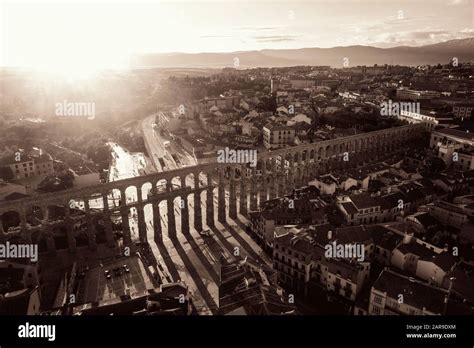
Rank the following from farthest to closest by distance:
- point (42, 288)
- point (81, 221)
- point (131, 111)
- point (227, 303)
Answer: point (131, 111)
point (81, 221)
point (42, 288)
point (227, 303)

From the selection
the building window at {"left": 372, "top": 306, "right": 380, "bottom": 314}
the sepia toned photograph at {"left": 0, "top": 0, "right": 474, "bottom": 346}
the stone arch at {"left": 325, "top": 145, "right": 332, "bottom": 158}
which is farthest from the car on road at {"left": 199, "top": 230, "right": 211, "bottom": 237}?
the stone arch at {"left": 325, "top": 145, "right": 332, "bottom": 158}

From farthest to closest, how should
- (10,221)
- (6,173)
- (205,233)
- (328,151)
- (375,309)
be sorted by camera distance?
(328,151), (6,173), (205,233), (10,221), (375,309)

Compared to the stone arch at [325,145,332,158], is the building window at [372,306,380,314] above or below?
below

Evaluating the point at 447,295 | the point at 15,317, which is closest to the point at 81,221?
the point at 447,295

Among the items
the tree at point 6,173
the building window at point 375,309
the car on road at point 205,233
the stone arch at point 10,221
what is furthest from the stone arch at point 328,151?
the tree at point 6,173

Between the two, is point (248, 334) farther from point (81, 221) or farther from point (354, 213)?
point (81, 221)

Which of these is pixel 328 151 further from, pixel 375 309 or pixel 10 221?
pixel 10 221

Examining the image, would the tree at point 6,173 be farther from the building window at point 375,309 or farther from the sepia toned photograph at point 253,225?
the building window at point 375,309

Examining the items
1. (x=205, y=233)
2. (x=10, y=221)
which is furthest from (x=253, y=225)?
(x=10, y=221)

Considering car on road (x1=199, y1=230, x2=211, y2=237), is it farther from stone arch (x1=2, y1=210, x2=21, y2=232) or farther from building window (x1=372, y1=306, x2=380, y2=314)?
building window (x1=372, y1=306, x2=380, y2=314)

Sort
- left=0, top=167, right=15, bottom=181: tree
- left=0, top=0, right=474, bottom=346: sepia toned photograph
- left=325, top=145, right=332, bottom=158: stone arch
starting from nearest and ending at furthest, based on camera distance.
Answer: left=0, top=0, right=474, bottom=346: sepia toned photograph
left=0, top=167, right=15, bottom=181: tree
left=325, top=145, right=332, bottom=158: stone arch

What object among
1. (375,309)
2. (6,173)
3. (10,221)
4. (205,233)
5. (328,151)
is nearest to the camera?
(375,309)
